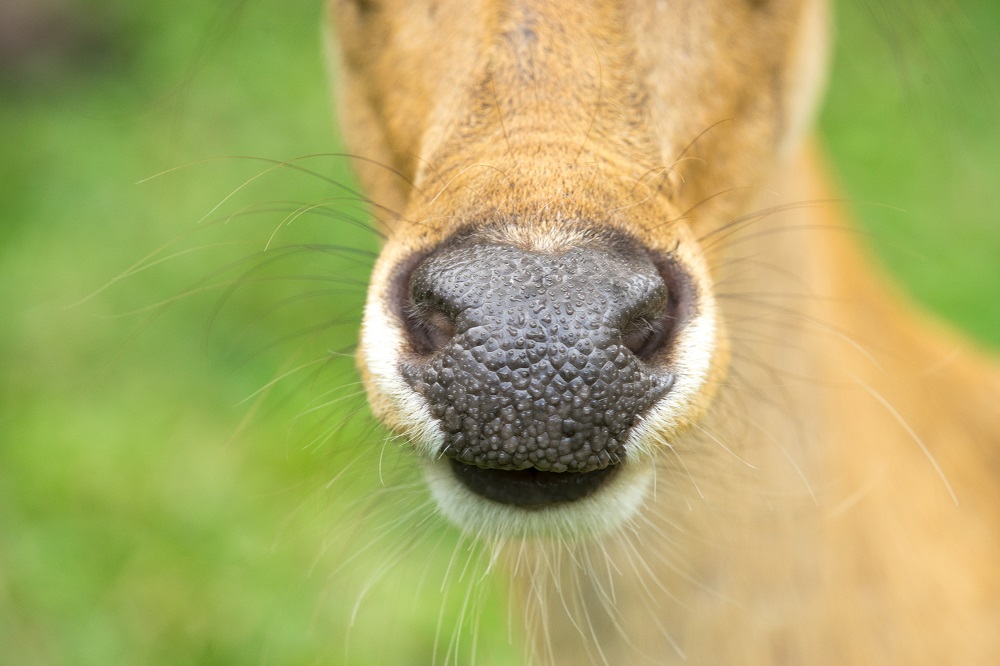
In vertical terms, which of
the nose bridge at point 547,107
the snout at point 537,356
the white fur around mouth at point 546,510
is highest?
the nose bridge at point 547,107

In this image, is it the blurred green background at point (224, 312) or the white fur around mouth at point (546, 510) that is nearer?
the white fur around mouth at point (546, 510)

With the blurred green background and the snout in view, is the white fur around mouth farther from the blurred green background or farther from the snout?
the blurred green background

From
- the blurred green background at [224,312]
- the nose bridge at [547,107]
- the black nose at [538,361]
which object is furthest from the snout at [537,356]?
the blurred green background at [224,312]

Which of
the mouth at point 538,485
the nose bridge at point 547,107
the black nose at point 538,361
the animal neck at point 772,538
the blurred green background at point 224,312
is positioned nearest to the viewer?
the black nose at point 538,361

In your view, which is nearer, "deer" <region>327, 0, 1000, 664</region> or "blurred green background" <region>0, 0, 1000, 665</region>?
"deer" <region>327, 0, 1000, 664</region>

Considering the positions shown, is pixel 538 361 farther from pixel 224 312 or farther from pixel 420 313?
pixel 224 312

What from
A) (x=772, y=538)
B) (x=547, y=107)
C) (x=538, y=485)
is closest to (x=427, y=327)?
(x=538, y=485)

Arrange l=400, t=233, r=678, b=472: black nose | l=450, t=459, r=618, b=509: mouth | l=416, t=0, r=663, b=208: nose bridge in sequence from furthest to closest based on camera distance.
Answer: l=416, t=0, r=663, b=208: nose bridge, l=450, t=459, r=618, b=509: mouth, l=400, t=233, r=678, b=472: black nose

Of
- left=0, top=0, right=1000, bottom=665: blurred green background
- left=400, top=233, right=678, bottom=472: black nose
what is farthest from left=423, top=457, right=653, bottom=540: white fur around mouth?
left=0, top=0, right=1000, bottom=665: blurred green background

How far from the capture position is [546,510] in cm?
189

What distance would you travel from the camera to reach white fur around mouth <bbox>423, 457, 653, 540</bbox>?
1892 mm

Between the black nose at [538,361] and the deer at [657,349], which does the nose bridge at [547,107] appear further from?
the black nose at [538,361]

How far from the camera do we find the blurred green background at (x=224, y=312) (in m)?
3.71

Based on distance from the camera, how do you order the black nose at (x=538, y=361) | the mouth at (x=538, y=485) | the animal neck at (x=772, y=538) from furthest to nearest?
the animal neck at (x=772, y=538) → the mouth at (x=538, y=485) → the black nose at (x=538, y=361)
